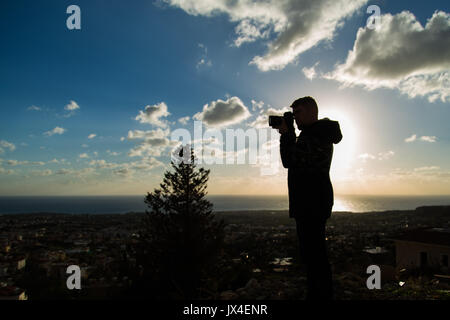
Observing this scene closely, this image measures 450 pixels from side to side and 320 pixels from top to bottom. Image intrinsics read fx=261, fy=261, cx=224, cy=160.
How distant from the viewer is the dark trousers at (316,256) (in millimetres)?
2219

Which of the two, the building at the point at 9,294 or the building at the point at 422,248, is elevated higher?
the building at the point at 422,248

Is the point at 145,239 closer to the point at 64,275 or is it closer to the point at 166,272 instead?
the point at 166,272

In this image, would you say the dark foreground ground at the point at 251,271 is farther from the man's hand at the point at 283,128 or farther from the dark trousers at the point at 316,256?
the man's hand at the point at 283,128

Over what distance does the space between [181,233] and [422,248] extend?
1119 cm

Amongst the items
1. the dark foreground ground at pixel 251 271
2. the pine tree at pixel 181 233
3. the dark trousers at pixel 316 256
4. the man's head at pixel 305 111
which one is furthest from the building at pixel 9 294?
the man's head at pixel 305 111

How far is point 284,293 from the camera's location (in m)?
4.33

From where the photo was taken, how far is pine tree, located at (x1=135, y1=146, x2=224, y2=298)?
9164 millimetres

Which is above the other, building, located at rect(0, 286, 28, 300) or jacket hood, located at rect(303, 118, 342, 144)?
jacket hood, located at rect(303, 118, 342, 144)

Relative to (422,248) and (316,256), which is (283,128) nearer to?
(316,256)

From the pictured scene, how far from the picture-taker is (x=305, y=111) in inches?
95.4

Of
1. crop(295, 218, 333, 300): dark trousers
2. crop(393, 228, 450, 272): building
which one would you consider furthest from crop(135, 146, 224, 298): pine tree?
crop(393, 228, 450, 272): building

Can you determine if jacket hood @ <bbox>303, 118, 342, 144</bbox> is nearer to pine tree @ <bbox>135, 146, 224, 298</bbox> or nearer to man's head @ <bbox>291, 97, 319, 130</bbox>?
man's head @ <bbox>291, 97, 319, 130</bbox>

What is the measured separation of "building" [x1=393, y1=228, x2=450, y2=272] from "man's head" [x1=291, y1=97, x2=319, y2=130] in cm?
1213

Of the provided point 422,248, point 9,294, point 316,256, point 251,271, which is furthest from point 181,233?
point 9,294
